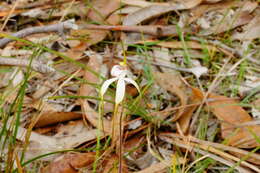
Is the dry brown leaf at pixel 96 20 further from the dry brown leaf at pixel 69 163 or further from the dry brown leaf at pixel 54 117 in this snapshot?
the dry brown leaf at pixel 69 163

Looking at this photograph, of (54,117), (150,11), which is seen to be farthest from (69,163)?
(150,11)

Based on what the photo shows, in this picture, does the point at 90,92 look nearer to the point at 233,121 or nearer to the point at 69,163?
the point at 69,163

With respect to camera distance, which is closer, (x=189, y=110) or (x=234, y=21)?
(x=189, y=110)

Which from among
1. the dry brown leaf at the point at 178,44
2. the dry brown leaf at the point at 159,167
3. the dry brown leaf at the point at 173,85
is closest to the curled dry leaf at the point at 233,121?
the dry brown leaf at the point at 173,85

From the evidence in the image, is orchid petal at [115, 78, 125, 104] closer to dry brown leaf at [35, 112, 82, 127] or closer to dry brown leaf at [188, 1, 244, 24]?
dry brown leaf at [35, 112, 82, 127]

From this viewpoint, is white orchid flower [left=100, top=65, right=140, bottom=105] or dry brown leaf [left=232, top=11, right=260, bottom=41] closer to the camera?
white orchid flower [left=100, top=65, right=140, bottom=105]

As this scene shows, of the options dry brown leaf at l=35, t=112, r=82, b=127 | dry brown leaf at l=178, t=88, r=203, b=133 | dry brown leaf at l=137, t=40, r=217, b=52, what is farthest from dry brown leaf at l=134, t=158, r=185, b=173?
dry brown leaf at l=137, t=40, r=217, b=52
